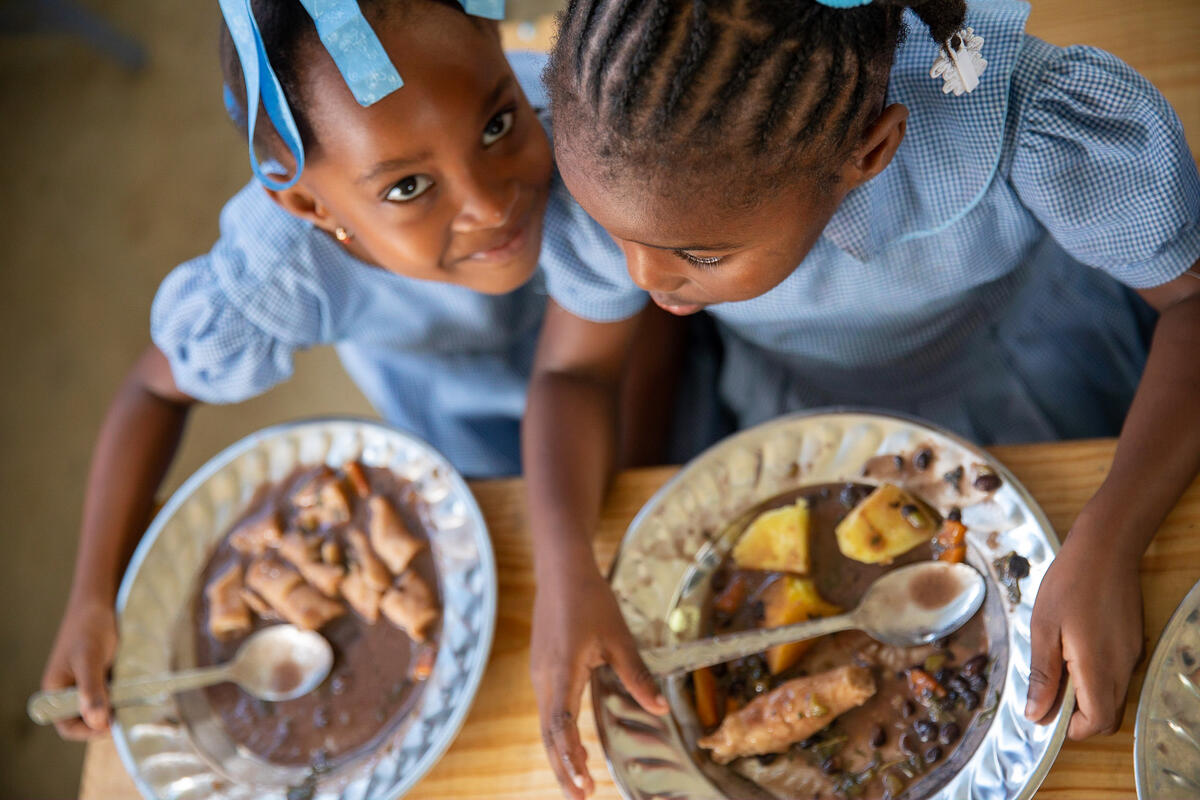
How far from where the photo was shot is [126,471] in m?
1.25

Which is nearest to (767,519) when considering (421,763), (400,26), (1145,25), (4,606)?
(421,763)

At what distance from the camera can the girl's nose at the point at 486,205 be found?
923 millimetres

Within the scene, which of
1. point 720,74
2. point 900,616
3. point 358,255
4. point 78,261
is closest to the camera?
point 720,74

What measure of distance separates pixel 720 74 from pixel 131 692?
0.88 metres

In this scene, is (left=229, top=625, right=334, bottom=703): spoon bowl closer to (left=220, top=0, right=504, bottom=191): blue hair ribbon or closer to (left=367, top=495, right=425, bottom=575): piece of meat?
(left=367, top=495, right=425, bottom=575): piece of meat

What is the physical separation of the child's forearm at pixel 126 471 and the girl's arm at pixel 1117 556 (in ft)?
3.32

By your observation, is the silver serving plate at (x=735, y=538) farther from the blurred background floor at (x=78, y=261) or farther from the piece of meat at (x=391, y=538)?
the blurred background floor at (x=78, y=261)

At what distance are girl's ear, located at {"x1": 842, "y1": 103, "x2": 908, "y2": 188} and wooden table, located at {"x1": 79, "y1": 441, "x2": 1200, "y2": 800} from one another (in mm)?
316

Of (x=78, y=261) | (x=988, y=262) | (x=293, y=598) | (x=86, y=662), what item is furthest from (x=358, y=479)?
(x=78, y=261)

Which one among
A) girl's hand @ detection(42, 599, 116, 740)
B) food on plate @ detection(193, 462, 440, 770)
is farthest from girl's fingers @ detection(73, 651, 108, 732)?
food on plate @ detection(193, 462, 440, 770)

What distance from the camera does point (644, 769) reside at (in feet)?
2.79

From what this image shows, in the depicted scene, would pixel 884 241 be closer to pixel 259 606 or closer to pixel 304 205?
pixel 304 205

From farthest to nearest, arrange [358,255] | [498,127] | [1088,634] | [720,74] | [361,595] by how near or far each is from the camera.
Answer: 1. [358,255]
2. [361,595]
3. [498,127]
4. [1088,634]
5. [720,74]

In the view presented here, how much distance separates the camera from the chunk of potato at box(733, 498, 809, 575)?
900 millimetres
